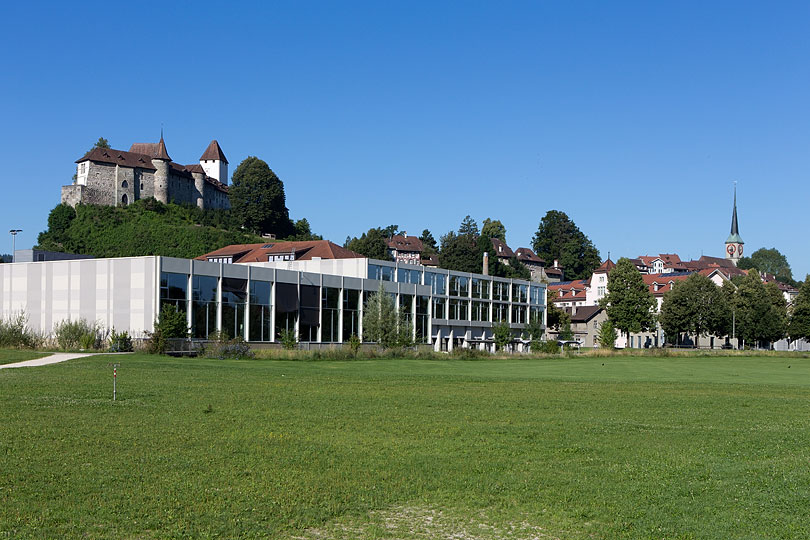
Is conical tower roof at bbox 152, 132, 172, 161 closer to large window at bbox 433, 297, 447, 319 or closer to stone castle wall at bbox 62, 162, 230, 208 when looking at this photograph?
stone castle wall at bbox 62, 162, 230, 208

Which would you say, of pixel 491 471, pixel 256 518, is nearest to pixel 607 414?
pixel 491 471

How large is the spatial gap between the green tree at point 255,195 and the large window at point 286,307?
96.7m

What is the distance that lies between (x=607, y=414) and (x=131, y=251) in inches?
4953

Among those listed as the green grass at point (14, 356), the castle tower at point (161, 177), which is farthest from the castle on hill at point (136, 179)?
the green grass at point (14, 356)

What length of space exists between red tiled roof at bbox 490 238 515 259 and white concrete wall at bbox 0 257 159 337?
12671 centimetres

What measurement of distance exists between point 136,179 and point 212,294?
350 ft

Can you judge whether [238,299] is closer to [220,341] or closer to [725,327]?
[220,341]

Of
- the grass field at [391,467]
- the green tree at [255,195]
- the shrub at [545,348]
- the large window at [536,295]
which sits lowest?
the shrub at [545,348]

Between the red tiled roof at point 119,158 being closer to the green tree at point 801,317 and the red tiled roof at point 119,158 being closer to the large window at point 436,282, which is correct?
the large window at point 436,282

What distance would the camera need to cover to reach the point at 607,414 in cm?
2036

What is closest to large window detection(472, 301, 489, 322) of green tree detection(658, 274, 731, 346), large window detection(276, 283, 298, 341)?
green tree detection(658, 274, 731, 346)

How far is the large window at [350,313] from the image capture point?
231 feet

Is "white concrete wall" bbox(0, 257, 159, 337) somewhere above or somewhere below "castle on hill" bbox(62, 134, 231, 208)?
below

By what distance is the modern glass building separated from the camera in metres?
54.9
